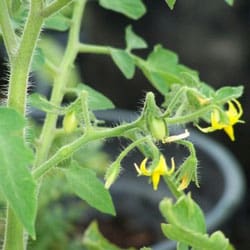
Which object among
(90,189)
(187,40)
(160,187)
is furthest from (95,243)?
(187,40)

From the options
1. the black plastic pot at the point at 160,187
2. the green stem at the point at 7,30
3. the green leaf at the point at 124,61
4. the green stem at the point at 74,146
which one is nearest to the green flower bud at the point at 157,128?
the green stem at the point at 74,146

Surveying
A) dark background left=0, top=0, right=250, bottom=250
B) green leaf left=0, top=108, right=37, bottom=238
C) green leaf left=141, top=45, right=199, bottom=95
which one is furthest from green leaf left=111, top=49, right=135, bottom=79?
dark background left=0, top=0, right=250, bottom=250

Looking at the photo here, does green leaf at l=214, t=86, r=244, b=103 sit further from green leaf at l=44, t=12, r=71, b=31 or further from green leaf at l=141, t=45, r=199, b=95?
green leaf at l=44, t=12, r=71, b=31

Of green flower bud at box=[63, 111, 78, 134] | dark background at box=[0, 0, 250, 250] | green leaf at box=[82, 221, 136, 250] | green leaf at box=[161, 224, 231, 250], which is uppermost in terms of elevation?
green leaf at box=[161, 224, 231, 250]

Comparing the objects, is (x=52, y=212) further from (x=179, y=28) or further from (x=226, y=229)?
(x=179, y=28)

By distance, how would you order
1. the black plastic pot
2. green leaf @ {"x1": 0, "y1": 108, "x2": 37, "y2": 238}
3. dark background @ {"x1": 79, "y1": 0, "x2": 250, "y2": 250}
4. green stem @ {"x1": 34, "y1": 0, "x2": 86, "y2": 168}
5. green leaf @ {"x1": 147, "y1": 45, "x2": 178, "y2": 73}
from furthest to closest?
dark background @ {"x1": 79, "y1": 0, "x2": 250, "y2": 250}
the black plastic pot
green leaf @ {"x1": 147, "y1": 45, "x2": 178, "y2": 73}
green stem @ {"x1": 34, "y1": 0, "x2": 86, "y2": 168}
green leaf @ {"x1": 0, "y1": 108, "x2": 37, "y2": 238}

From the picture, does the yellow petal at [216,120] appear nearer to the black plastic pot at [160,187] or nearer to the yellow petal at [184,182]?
the yellow petal at [184,182]

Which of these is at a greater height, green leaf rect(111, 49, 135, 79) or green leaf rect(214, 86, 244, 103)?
green leaf rect(214, 86, 244, 103)

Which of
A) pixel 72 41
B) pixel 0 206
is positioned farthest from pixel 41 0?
pixel 0 206
